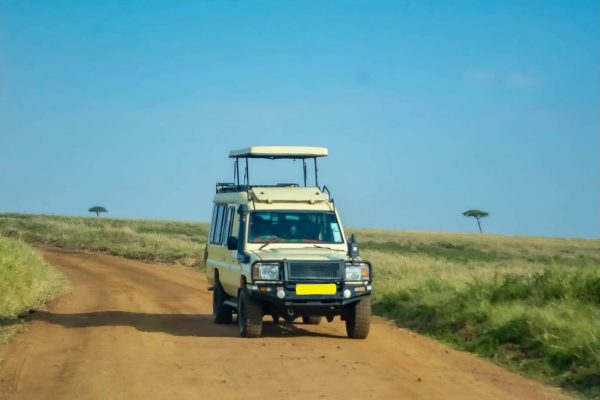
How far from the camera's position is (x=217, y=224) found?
17.6 meters

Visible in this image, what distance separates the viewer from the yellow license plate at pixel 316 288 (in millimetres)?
13797

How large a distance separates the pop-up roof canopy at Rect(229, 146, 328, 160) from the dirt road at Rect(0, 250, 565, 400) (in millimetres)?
3035

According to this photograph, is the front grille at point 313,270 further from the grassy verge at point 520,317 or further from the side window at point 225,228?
the side window at point 225,228

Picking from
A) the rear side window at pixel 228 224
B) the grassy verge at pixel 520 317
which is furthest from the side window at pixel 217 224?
the grassy verge at pixel 520 317

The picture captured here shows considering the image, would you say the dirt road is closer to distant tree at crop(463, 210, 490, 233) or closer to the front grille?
the front grille

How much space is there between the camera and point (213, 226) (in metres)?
18.1

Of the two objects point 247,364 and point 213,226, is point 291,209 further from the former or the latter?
point 247,364

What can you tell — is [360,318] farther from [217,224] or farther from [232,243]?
[217,224]

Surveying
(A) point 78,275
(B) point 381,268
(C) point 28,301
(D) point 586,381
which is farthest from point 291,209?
(A) point 78,275

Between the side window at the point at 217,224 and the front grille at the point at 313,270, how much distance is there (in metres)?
3.47

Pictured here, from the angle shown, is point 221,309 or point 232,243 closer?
point 232,243

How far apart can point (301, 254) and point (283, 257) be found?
0.35m

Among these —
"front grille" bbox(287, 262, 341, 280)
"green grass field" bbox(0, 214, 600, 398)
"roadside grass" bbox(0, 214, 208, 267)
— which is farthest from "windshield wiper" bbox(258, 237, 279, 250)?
"roadside grass" bbox(0, 214, 208, 267)

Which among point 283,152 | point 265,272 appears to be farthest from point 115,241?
point 265,272
